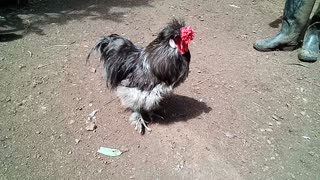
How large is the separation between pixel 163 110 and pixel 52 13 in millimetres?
3299

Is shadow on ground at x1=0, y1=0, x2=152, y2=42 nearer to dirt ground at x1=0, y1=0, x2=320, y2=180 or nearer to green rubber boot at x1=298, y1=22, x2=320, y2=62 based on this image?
dirt ground at x1=0, y1=0, x2=320, y2=180

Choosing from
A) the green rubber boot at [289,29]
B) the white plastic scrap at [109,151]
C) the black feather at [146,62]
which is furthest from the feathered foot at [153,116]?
the green rubber boot at [289,29]

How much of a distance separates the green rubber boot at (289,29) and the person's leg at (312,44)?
0.56ft

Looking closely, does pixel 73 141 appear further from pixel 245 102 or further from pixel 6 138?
pixel 245 102

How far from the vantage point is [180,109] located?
3.90 m

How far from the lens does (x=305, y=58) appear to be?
489 centimetres

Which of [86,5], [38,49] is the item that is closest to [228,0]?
[86,5]

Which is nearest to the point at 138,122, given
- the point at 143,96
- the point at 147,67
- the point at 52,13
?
the point at 143,96

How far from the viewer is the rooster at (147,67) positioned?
126 inches

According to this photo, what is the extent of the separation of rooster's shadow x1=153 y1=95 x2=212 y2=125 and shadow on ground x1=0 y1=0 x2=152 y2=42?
2.48 m

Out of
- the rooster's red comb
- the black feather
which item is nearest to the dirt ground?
the black feather

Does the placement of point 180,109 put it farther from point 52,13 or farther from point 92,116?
point 52,13

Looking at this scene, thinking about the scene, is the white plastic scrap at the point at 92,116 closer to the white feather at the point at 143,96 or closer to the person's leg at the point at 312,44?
the white feather at the point at 143,96

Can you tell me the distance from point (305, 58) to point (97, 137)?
3.45 meters
